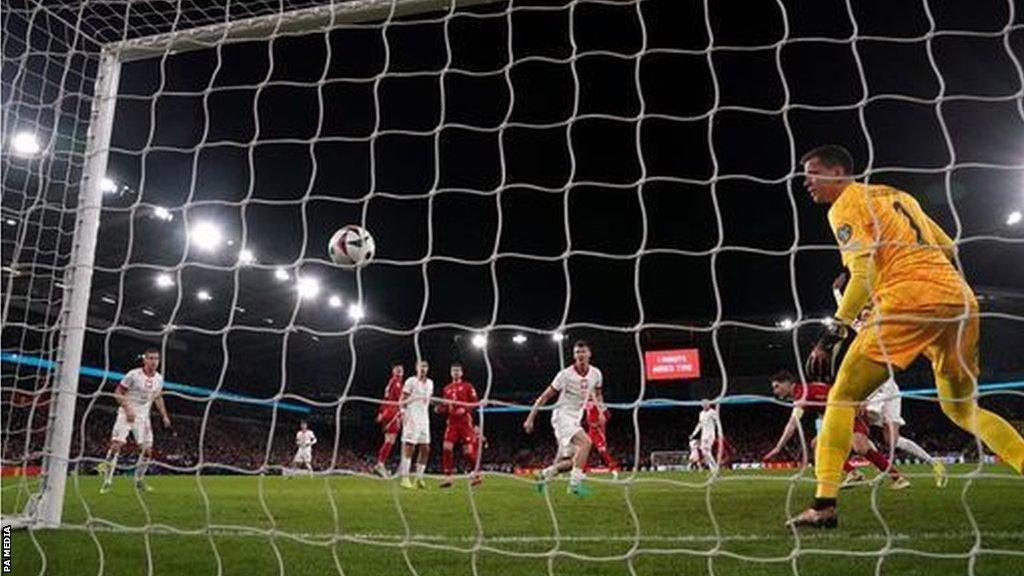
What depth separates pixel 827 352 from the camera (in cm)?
389

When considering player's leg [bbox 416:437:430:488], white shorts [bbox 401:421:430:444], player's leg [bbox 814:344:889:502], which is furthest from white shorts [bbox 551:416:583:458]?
player's leg [bbox 814:344:889:502]

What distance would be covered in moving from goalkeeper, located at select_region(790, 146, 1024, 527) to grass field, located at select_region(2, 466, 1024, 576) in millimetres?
542

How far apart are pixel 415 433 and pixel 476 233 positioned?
8.41 meters

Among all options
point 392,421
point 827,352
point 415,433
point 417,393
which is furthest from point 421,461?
point 827,352

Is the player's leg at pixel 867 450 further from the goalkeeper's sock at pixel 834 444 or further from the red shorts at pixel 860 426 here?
the goalkeeper's sock at pixel 834 444

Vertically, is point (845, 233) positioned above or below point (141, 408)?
above

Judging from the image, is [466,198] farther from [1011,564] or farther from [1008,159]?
[1008,159]

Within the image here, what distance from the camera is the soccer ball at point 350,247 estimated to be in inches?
262

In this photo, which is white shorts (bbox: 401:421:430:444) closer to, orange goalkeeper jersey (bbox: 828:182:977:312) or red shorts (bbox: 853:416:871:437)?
red shorts (bbox: 853:416:871:437)

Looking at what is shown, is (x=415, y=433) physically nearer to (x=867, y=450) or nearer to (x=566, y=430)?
(x=566, y=430)

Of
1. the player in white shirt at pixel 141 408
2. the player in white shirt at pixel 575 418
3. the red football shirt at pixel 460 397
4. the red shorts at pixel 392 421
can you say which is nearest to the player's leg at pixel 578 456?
the player in white shirt at pixel 575 418

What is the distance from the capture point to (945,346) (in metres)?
3.99

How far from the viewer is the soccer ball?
21.8 feet

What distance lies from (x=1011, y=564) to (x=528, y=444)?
107 feet
